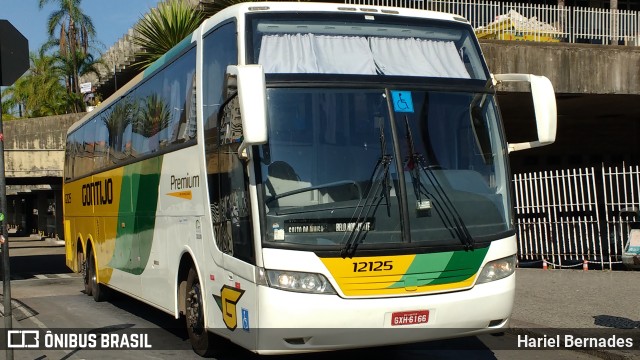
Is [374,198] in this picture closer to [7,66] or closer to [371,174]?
[371,174]

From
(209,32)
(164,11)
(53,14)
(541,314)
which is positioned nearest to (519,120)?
(164,11)

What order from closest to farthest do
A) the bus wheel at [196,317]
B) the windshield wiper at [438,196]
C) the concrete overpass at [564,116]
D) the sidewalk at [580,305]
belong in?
the windshield wiper at [438,196] < the bus wheel at [196,317] < the sidewalk at [580,305] < the concrete overpass at [564,116]

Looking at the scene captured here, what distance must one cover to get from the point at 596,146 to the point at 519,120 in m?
9.12

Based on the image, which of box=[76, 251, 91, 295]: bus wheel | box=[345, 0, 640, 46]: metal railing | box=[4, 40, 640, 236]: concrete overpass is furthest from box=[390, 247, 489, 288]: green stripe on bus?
box=[345, 0, 640, 46]: metal railing

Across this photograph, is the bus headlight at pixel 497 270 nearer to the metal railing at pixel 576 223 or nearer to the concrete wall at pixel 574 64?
the metal railing at pixel 576 223

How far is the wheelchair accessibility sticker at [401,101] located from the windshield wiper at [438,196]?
0.22 m

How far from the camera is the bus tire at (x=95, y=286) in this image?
14.4m

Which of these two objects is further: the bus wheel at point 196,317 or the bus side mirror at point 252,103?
the bus wheel at point 196,317

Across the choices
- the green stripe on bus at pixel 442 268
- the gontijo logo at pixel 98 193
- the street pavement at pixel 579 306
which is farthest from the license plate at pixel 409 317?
the gontijo logo at pixel 98 193

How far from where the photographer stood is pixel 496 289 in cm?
724

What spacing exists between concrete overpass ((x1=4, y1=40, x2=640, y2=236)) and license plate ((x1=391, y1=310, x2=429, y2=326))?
1373 cm

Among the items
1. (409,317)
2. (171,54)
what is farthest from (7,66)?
(409,317)

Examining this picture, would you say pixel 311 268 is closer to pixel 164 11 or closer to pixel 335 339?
pixel 335 339

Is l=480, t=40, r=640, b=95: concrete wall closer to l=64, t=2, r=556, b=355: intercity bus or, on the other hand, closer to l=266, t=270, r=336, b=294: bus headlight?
l=64, t=2, r=556, b=355: intercity bus
